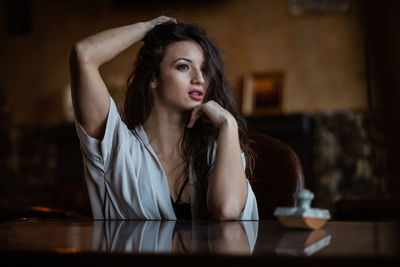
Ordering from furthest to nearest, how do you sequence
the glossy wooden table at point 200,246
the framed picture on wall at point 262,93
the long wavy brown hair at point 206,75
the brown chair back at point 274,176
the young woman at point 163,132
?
the framed picture on wall at point 262,93 < the long wavy brown hair at point 206,75 < the brown chair back at point 274,176 < the young woman at point 163,132 < the glossy wooden table at point 200,246

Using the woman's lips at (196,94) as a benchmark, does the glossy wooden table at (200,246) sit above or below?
below

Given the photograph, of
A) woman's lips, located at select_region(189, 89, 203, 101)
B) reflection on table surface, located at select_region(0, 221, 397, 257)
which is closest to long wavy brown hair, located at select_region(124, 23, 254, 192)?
woman's lips, located at select_region(189, 89, 203, 101)

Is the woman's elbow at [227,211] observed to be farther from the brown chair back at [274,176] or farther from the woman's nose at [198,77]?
the woman's nose at [198,77]

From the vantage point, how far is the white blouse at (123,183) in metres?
1.45

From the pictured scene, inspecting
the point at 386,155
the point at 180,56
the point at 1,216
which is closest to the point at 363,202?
the point at 180,56

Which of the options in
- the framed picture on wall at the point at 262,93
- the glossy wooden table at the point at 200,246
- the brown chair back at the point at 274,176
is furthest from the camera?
the framed picture on wall at the point at 262,93

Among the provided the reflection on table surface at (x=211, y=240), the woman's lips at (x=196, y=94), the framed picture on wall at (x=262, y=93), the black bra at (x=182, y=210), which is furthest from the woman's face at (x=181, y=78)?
the framed picture on wall at (x=262, y=93)

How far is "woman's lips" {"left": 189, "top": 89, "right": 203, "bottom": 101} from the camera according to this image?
1666 mm

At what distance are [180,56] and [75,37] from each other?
10.8 ft

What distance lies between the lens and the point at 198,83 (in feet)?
5.49

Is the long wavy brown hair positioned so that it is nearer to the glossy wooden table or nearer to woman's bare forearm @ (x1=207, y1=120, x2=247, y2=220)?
woman's bare forearm @ (x1=207, y1=120, x2=247, y2=220)

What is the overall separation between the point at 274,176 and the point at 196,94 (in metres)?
0.40

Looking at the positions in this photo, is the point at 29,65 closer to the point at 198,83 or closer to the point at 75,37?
the point at 75,37

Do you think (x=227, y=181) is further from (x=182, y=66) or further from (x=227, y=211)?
(x=182, y=66)
